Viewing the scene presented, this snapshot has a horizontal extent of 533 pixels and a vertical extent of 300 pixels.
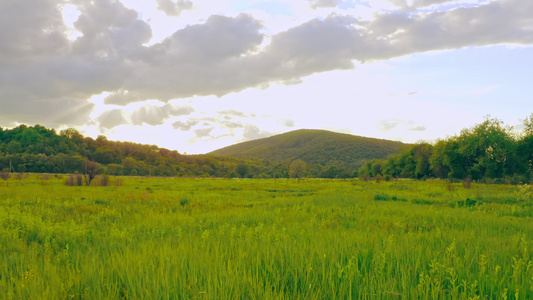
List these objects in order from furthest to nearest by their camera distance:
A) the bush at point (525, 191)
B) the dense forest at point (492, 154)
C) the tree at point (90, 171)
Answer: the dense forest at point (492, 154) → the tree at point (90, 171) → the bush at point (525, 191)

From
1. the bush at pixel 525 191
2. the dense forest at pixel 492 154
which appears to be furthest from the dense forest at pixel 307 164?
the bush at pixel 525 191

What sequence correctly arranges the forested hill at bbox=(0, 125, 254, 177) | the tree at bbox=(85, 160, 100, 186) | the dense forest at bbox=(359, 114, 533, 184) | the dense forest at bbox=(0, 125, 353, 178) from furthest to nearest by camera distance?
the dense forest at bbox=(0, 125, 353, 178) < the forested hill at bbox=(0, 125, 254, 177) < the dense forest at bbox=(359, 114, 533, 184) < the tree at bbox=(85, 160, 100, 186)

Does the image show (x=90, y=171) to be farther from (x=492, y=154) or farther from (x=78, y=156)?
(x=78, y=156)

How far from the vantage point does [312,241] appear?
5340 mm

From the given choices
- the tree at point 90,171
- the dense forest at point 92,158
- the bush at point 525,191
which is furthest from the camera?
the dense forest at point 92,158

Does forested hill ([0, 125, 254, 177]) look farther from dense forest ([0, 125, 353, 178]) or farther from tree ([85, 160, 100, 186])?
tree ([85, 160, 100, 186])

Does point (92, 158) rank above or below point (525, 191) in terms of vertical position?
above

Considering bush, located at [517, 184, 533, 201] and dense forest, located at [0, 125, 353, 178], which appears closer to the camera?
bush, located at [517, 184, 533, 201]

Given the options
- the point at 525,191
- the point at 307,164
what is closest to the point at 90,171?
the point at 525,191

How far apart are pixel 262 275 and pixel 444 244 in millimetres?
3856

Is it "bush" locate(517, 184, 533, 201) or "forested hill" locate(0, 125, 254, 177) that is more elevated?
"forested hill" locate(0, 125, 254, 177)

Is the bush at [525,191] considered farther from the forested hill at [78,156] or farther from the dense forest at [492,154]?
the forested hill at [78,156]

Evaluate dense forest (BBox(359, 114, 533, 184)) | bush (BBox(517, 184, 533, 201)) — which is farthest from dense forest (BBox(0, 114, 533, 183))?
bush (BBox(517, 184, 533, 201))

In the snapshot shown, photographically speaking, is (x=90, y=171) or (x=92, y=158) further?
(x=92, y=158)
